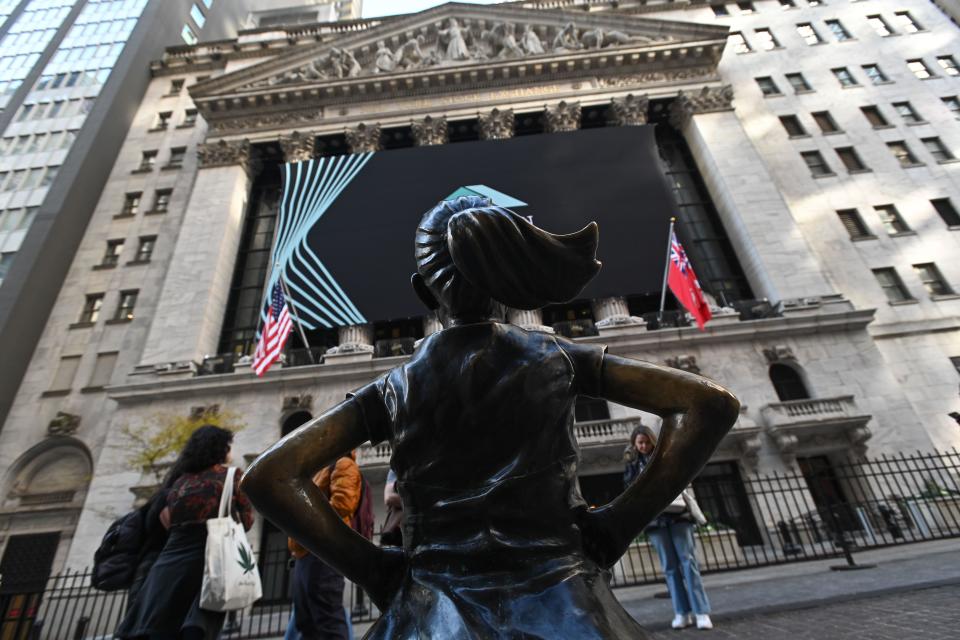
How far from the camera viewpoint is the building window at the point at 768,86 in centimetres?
2528

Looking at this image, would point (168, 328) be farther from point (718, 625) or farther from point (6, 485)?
point (718, 625)

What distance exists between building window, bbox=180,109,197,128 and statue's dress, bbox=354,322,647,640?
111 feet

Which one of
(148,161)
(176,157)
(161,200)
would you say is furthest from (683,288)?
(148,161)

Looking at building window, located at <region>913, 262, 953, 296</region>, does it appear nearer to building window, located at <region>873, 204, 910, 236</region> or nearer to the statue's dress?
building window, located at <region>873, 204, 910, 236</region>

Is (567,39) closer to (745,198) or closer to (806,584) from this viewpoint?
(745,198)

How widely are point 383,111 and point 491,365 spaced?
2774 cm

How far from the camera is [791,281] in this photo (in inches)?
731

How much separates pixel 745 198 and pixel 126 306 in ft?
93.7

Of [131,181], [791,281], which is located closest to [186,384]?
[131,181]

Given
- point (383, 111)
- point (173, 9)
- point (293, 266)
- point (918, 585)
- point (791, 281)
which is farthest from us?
point (173, 9)

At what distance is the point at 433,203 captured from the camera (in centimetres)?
2092

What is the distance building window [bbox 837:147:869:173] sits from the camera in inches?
874

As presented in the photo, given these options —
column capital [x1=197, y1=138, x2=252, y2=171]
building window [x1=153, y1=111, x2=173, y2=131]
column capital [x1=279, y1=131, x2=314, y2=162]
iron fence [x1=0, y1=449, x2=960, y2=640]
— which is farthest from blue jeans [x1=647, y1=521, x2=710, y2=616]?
building window [x1=153, y1=111, x2=173, y2=131]

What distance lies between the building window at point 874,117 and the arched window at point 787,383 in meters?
15.6
